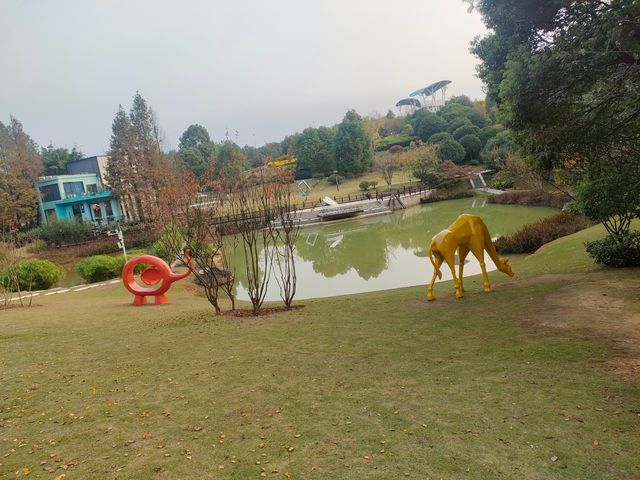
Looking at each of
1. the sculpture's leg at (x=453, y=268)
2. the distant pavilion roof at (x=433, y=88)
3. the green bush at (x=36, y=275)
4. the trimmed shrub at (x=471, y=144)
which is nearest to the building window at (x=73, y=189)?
the green bush at (x=36, y=275)

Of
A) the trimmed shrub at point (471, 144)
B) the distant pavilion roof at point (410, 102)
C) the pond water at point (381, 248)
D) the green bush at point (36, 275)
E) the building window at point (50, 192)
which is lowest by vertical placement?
the pond water at point (381, 248)

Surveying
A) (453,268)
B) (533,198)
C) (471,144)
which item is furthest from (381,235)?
(471,144)

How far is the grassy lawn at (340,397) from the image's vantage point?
3.03 m

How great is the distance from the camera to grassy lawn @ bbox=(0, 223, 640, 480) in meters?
3.03

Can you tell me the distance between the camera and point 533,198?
27953 mm

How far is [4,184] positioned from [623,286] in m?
36.7

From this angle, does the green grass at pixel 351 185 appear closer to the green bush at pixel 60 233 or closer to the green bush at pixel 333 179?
the green bush at pixel 333 179

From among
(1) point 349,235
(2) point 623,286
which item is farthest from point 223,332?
(1) point 349,235

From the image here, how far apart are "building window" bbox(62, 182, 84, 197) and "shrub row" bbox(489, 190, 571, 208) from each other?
33.8 meters

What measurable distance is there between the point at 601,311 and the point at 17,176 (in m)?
40.4

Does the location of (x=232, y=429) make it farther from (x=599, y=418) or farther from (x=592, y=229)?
(x=592, y=229)

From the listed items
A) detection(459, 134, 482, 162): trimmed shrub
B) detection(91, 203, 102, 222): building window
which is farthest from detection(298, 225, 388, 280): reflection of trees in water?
detection(459, 134, 482, 162): trimmed shrub

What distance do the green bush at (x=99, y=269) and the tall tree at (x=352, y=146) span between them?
120 feet

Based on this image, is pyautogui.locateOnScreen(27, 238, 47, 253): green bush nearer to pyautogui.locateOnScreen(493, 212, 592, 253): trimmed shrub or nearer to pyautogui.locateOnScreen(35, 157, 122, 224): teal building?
pyautogui.locateOnScreen(35, 157, 122, 224): teal building
